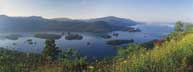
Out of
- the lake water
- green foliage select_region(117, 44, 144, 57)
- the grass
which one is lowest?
the lake water

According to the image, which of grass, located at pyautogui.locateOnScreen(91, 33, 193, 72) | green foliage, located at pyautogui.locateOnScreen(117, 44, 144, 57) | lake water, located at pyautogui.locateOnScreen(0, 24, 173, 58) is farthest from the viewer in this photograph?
lake water, located at pyautogui.locateOnScreen(0, 24, 173, 58)

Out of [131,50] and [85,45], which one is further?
[85,45]

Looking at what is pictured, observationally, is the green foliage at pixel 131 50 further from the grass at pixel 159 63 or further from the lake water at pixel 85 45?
the lake water at pixel 85 45

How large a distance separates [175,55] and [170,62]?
3.51ft

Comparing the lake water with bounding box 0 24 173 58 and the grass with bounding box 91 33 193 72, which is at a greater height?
the grass with bounding box 91 33 193 72

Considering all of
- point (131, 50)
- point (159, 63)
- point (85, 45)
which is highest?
point (159, 63)

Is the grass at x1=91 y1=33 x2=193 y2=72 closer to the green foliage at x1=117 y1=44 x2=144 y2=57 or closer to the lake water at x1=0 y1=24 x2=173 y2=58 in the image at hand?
the green foliage at x1=117 y1=44 x2=144 y2=57

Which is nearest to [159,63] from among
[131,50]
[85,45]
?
[131,50]

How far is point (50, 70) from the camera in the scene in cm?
772

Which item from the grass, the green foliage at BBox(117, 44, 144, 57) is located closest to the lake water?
the green foliage at BBox(117, 44, 144, 57)

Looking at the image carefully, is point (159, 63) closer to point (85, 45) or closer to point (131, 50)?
point (131, 50)

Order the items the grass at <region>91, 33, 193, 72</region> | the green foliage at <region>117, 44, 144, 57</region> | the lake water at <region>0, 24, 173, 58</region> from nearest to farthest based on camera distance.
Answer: the grass at <region>91, 33, 193, 72</region> → the green foliage at <region>117, 44, 144, 57</region> → the lake water at <region>0, 24, 173, 58</region>

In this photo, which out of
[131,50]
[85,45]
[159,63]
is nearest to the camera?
[159,63]

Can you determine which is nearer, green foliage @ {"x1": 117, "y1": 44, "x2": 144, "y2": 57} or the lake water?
green foliage @ {"x1": 117, "y1": 44, "x2": 144, "y2": 57}
